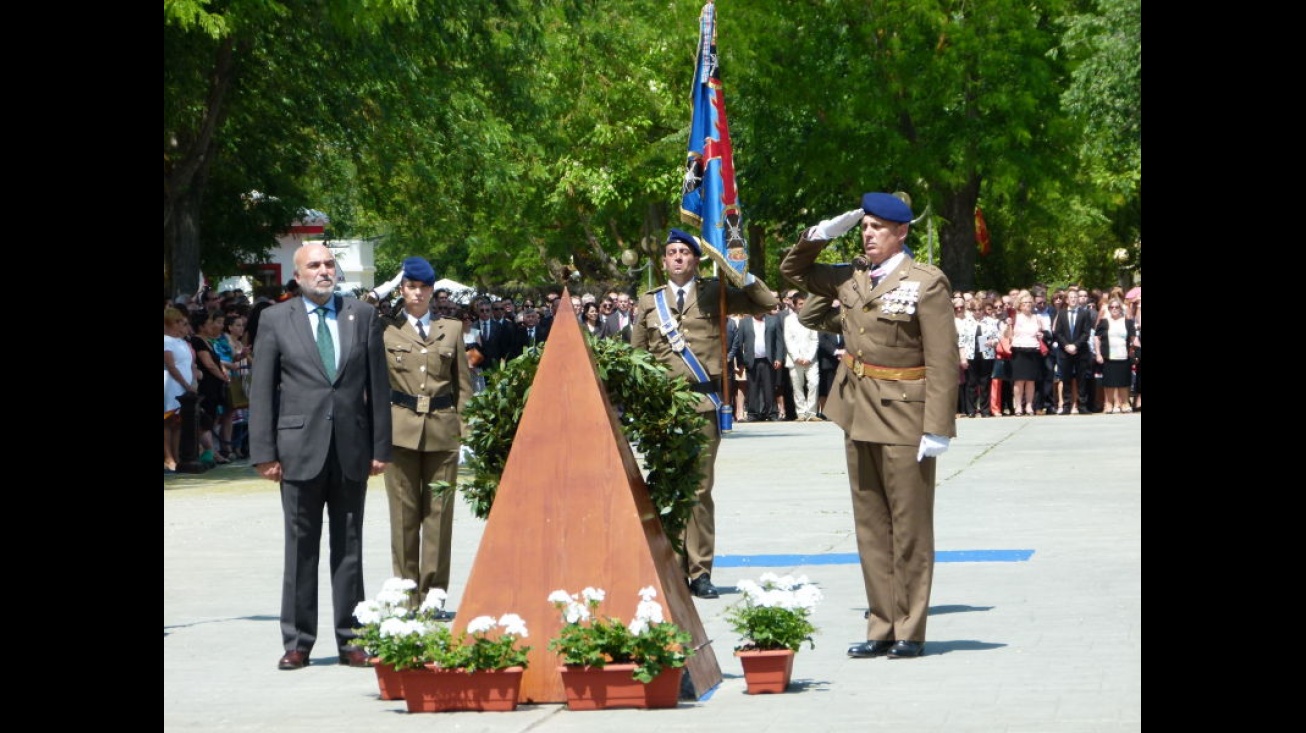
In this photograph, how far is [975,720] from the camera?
8.38 m

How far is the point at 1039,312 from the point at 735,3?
15.1 m

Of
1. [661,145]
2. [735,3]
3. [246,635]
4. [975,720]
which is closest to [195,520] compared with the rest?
[246,635]

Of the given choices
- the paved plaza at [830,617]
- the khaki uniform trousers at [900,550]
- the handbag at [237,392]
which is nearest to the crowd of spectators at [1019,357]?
the handbag at [237,392]

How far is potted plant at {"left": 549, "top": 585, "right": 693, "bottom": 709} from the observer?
28.7ft

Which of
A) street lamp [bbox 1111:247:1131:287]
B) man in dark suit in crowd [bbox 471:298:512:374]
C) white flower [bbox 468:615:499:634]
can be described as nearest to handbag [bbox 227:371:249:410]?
man in dark suit in crowd [bbox 471:298:512:374]

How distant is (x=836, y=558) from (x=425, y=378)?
3.63 m

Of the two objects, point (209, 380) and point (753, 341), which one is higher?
point (753, 341)

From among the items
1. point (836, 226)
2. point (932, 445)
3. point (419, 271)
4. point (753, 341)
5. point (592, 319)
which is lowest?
point (932, 445)

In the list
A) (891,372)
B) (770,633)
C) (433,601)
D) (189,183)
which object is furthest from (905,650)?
(189,183)

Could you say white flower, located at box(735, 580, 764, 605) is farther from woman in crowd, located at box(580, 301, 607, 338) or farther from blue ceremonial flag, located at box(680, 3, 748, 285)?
woman in crowd, located at box(580, 301, 607, 338)

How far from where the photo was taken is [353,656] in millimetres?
10398

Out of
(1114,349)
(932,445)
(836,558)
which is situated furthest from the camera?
(1114,349)

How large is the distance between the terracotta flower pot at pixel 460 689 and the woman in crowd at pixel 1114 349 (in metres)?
24.6

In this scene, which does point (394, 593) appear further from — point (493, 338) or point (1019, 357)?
point (493, 338)
